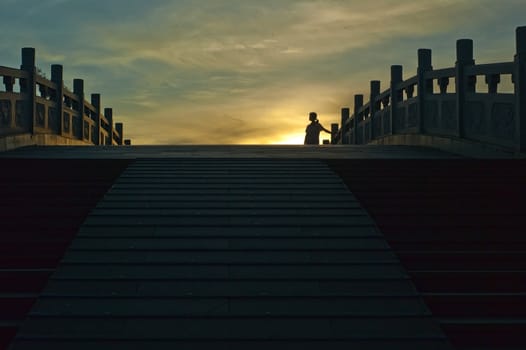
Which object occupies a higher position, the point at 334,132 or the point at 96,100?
the point at 96,100

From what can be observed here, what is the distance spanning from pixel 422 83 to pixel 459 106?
12.0 feet

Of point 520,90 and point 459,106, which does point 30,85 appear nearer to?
point 459,106

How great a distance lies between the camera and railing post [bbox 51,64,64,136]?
24.8 meters

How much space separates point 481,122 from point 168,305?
12.2 metres

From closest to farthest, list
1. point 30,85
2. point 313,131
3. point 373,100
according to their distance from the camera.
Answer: point 30,85
point 313,131
point 373,100

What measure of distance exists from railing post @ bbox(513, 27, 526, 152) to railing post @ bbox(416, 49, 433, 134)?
20.3 feet

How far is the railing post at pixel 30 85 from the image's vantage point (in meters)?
21.1

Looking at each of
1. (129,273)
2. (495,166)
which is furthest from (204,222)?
(495,166)

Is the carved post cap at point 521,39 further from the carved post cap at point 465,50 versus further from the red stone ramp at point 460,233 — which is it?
the red stone ramp at point 460,233

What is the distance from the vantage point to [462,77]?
17.6 metres

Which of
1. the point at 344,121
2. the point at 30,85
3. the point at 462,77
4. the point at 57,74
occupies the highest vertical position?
the point at 57,74

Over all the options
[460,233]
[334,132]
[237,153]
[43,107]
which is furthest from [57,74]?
[460,233]

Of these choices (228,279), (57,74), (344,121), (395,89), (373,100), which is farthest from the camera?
(344,121)

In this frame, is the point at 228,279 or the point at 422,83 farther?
the point at 422,83
